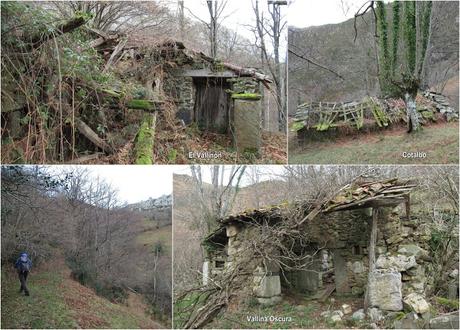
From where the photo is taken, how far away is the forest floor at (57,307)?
200 inches

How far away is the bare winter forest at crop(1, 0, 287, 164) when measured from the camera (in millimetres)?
4480

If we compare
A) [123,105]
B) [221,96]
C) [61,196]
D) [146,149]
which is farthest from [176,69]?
[61,196]

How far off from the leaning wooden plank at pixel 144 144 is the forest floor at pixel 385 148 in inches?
98.9

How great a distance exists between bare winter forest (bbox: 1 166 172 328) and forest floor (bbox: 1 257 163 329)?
12 millimetres

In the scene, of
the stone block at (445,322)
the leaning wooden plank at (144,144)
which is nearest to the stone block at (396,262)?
the stone block at (445,322)

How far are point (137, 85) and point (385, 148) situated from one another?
4.17 m

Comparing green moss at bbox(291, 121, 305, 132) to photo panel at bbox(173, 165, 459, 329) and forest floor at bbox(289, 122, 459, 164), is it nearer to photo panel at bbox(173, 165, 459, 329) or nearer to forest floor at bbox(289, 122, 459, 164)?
forest floor at bbox(289, 122, 459, 164)

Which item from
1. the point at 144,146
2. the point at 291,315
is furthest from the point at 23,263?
the point at 291,315

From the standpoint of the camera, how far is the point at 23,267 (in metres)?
5.11

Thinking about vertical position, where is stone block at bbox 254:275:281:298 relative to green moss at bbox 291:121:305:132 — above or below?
below

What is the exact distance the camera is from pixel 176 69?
7070mm

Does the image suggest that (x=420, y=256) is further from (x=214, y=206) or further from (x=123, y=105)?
(x=123, y=105)

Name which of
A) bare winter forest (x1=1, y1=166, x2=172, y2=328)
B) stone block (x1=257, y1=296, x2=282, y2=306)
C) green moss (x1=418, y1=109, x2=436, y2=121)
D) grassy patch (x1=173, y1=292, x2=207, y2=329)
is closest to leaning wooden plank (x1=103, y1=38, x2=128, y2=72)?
bare winter forest (x1=1, y1=166, x2=172, y2=328)

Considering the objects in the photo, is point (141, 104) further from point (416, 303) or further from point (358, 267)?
point (416, 303)
